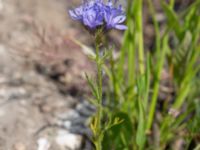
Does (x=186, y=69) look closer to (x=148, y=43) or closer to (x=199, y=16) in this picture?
A: (x=199, y=16)

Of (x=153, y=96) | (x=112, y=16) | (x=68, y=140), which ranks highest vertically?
(x=112, y=16)

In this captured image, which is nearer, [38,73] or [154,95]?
[154,95]

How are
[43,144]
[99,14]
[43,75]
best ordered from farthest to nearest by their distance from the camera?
[43,75] < [43,144] < [99,14]

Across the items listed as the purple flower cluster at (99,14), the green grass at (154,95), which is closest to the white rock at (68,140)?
the green grass at (154,95)

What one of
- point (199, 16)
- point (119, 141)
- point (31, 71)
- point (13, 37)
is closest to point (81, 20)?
point (119, 141)

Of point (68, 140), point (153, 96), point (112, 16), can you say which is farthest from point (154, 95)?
point (112, 16)

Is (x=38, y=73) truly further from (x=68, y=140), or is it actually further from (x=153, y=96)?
(x=153, y=96)

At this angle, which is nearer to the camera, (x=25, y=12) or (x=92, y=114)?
(x=92, y=114)

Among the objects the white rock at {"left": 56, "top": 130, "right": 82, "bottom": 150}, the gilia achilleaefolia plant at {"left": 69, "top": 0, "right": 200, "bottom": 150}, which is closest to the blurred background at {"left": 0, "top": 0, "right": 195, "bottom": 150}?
the white rock at {"left": 56, "top": 130, "right": 82, "bottom": 150}
